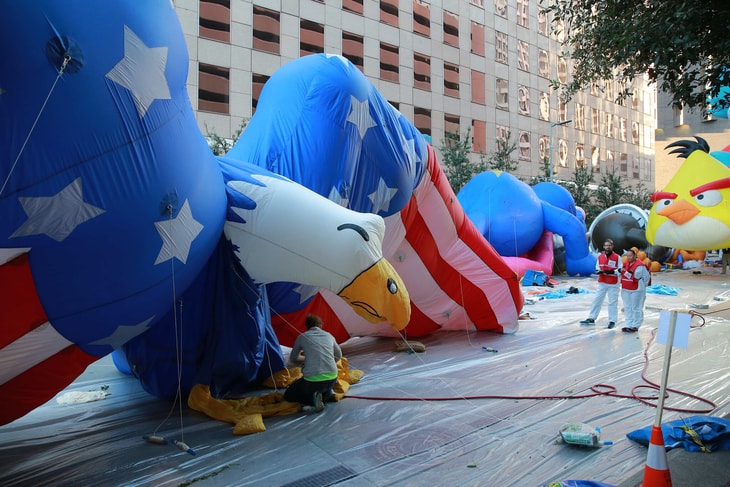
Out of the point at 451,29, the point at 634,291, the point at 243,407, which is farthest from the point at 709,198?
the point at 451,29

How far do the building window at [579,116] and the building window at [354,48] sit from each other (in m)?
16.8

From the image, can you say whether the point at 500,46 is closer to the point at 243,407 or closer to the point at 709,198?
the point at 709,198

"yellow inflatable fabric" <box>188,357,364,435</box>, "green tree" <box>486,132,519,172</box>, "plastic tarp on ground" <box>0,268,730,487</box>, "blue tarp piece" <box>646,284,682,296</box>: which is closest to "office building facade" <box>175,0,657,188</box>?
"green tree" <box>486,132,519,172</box>

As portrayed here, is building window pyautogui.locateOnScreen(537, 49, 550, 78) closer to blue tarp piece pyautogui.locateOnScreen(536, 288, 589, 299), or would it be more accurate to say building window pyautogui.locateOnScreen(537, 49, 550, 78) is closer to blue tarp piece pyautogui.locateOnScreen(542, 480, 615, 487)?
blue tarp piece pyautogui.locateOnScreen(536, 288, 589, 299)

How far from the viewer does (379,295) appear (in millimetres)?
4117

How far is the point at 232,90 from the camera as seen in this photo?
19812mm

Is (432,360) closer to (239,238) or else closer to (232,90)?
(239,238)

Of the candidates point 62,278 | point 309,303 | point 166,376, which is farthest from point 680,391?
point 62,278

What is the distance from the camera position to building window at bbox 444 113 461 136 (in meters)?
26.6

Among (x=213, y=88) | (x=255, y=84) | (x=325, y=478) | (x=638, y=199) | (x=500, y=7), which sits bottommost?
(x=325, y=478)

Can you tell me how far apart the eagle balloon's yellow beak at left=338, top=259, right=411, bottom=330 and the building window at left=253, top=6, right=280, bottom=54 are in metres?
18.5

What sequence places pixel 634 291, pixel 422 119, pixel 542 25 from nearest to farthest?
pixel 634 291, pixel 422 119, pixel 542 25

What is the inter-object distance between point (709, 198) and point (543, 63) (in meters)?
20.1

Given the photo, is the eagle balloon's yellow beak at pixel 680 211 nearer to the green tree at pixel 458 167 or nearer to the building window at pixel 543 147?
the green tree at pixel 458 167
